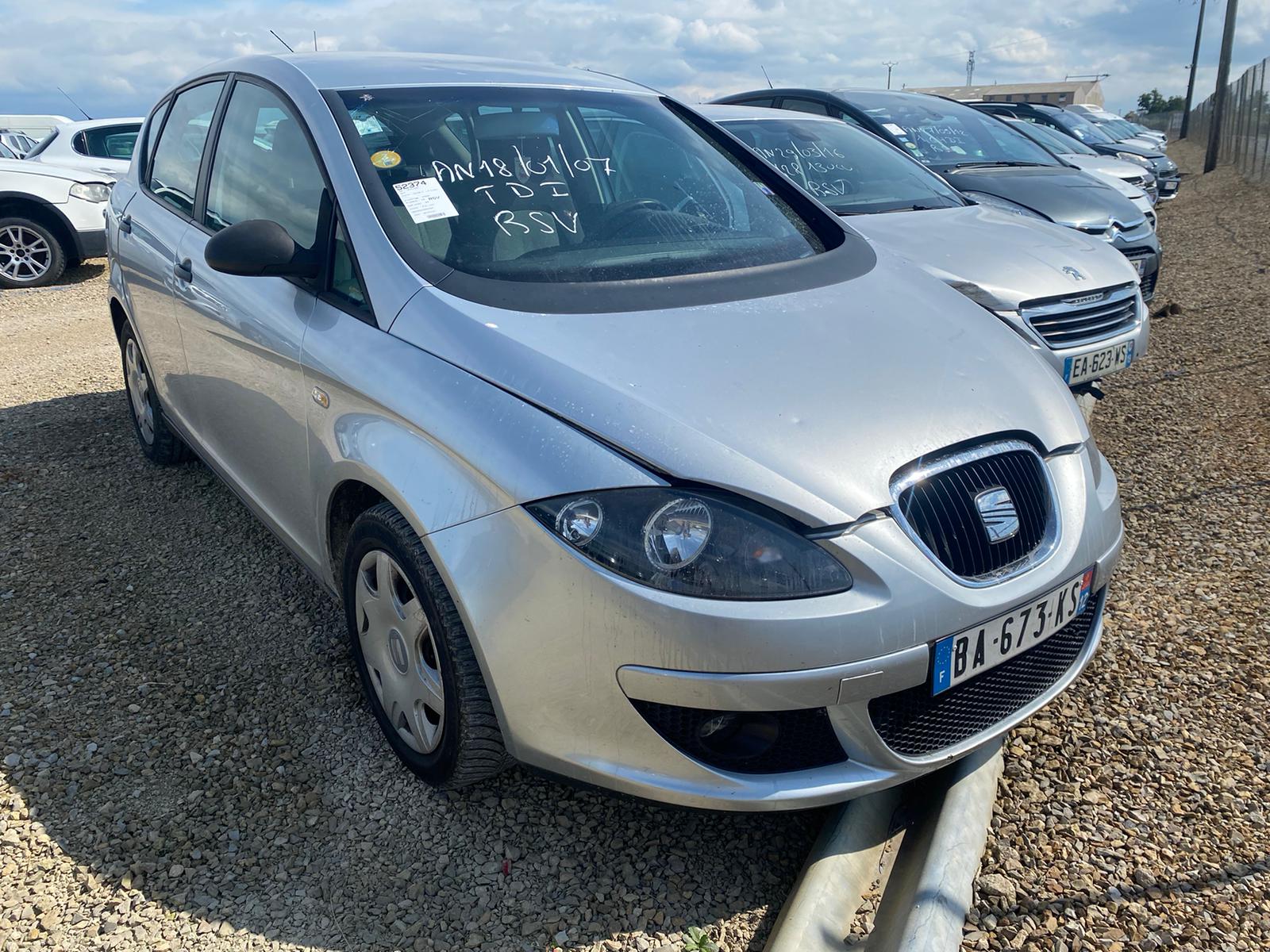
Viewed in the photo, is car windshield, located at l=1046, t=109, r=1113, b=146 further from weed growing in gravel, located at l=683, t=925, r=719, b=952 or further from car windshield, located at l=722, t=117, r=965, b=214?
weed growing in gravel, located at l=683, t=925, r=719, b=952

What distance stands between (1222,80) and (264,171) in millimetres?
29180

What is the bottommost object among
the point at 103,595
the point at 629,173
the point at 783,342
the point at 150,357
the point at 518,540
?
the point at 103,595

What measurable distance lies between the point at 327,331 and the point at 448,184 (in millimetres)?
540

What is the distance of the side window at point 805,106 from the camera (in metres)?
7.48

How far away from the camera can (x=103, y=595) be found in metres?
3.50

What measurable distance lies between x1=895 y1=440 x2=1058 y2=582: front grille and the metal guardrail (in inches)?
23.7

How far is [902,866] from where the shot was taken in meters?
2.27

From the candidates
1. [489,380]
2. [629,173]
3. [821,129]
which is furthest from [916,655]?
[821,129]

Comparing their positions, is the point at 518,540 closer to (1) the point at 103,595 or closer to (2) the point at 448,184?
(2) the point at 448,184

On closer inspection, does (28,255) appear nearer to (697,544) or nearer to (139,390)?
(139,390)

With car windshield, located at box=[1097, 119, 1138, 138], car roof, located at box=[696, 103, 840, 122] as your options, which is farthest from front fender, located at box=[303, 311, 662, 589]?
car windshield, located at box=[1097, 119, 1138, 138]

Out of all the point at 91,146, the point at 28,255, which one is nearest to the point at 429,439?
the point at 28,255

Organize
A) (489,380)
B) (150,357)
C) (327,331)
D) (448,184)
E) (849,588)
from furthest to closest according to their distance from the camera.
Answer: (150,357)
(448,184)
(327,331)
(489,380)
(849,588)

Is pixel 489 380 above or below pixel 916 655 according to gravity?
above
